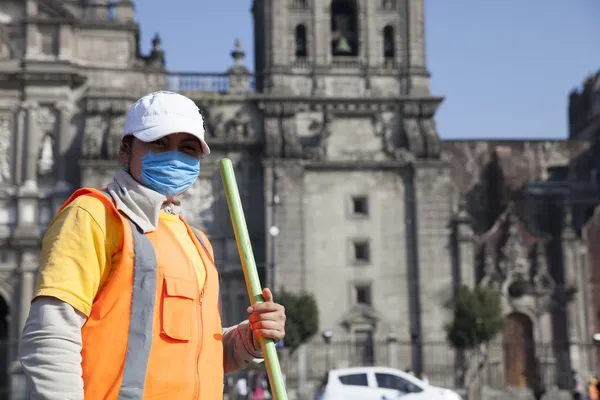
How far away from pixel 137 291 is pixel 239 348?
77 cm

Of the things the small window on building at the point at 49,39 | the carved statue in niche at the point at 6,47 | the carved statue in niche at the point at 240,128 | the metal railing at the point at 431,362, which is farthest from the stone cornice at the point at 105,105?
the metal railing at the point at 431,362

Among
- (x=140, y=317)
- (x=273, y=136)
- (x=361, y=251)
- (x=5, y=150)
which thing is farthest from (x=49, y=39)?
(x=140, y=317)

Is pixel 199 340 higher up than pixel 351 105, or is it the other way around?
pixel 351 105

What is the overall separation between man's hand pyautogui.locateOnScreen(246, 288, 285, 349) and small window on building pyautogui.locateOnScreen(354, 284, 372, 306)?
2898 centimetres

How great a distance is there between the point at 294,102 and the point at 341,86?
176 cm

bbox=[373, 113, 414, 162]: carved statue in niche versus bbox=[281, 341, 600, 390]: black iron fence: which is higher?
bbox=[373, 113, 414, 162]: carved statue in niche

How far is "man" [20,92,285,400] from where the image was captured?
9.51ft

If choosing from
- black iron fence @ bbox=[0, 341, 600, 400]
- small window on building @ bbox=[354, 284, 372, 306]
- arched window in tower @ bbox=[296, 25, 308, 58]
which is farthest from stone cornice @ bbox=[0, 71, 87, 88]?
small window on building @ bbox=[354, 284, 372, 306]

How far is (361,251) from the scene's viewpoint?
32781 millimetres

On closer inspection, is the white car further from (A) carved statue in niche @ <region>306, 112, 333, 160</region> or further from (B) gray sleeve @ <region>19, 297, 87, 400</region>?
(B) gray sleeve @ <region>19, 297, 87, 400</region>

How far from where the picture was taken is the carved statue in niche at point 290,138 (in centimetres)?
3269

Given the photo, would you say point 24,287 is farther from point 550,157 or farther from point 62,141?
point 550,157

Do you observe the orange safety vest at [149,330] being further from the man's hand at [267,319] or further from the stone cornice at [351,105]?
the stone cornice at [351,105]

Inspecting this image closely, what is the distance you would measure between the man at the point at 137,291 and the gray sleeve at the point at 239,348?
0.77ft
